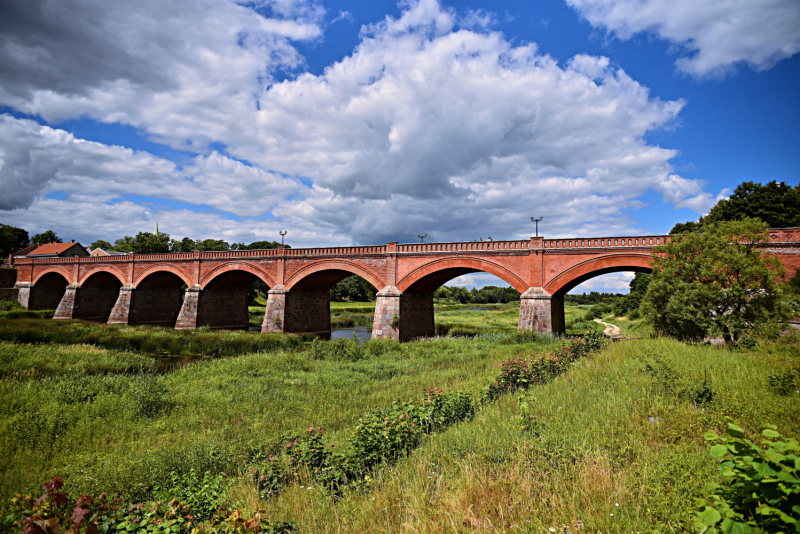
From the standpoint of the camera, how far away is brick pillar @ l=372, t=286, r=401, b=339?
86.1 ft

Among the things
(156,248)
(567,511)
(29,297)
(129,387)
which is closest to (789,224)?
(567,511)

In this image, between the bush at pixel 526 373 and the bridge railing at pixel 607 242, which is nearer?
the bush at pixel 526 373

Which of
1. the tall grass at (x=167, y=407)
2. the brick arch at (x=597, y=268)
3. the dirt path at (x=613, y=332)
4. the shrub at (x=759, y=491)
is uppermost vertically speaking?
the brick arch at (x=597, y=268)

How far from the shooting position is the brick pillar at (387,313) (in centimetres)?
2623

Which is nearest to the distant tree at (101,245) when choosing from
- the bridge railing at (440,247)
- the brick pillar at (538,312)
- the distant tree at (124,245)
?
the distant tree at (124,245)

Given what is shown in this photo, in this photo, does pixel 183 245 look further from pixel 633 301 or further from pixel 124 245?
pixel 633 301

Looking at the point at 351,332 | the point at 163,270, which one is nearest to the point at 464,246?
the point at 351,332

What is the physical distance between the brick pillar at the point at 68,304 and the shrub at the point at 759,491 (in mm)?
56627

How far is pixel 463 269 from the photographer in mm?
26469

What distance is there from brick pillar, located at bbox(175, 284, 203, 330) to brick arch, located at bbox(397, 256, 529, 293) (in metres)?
20.3

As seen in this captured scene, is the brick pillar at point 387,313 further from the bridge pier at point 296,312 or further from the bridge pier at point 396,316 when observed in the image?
the bridge pier at point 296,312

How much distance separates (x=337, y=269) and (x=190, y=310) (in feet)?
51.5

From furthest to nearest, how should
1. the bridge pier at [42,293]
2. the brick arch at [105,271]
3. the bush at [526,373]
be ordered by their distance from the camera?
1. the bridge pier at [42,293]
2. the brick arch at [105,271]
3. the bush at [526,373]

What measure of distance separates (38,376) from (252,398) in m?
8.06
